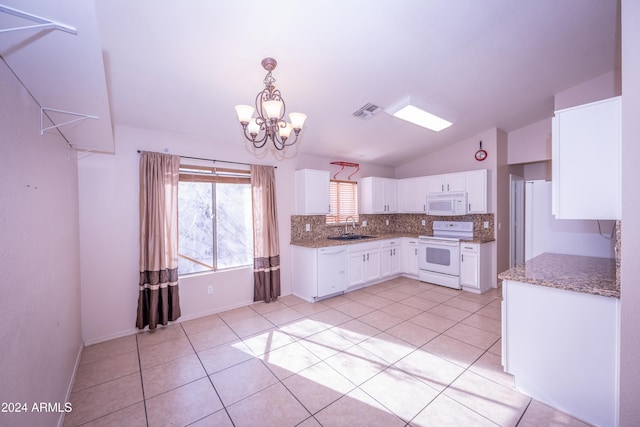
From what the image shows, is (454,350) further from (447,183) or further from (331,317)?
(447,183)

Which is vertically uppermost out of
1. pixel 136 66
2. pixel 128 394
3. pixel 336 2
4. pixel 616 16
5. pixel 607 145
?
pixel 616 16

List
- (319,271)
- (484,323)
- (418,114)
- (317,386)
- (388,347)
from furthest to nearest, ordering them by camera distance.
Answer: (319,271) < (418,114) < (484,323) < (388,347) < (317,386)

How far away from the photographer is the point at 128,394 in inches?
80.7

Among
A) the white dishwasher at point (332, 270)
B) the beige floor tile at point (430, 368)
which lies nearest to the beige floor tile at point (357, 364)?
the beige floor tile at point (430, 368)

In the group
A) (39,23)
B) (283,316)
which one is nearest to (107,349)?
(283,316)

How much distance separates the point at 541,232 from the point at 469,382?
183cm

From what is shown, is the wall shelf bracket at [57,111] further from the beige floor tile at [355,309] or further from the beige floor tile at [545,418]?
the beige floor tile at [545,418]

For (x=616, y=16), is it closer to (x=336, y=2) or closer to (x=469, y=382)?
(x=336, y=2)

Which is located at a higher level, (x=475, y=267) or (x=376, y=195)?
(x=376, y=195)

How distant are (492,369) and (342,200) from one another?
3.50 meters

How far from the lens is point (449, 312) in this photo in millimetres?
3525

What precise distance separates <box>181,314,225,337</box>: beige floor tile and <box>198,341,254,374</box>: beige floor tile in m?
0.50

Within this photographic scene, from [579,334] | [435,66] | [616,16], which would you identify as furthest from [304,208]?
[616,16]

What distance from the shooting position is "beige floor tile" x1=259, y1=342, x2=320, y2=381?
232cm
